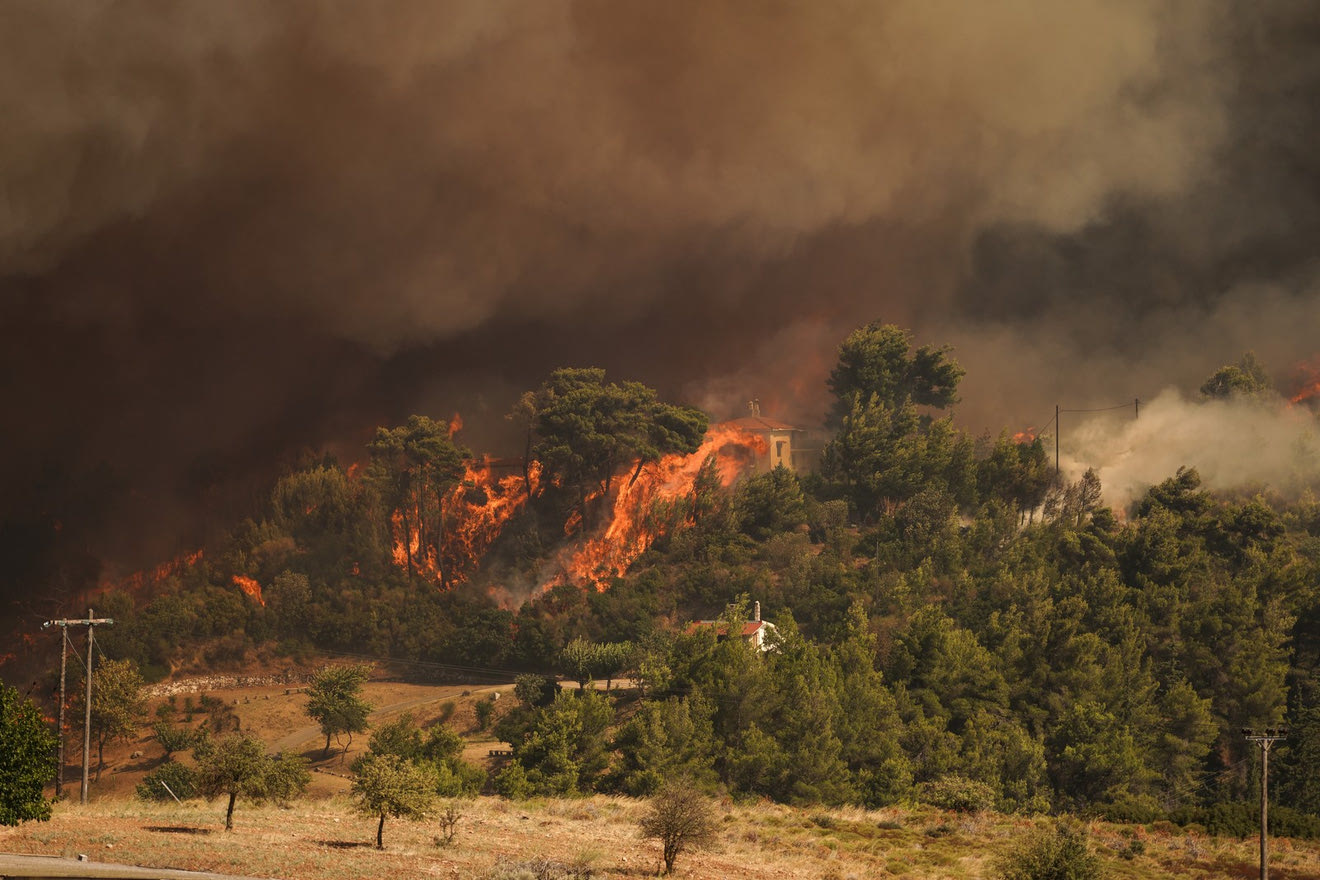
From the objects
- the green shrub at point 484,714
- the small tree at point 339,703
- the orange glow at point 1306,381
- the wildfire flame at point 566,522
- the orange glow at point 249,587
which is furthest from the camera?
the orange glow at point 1306,381

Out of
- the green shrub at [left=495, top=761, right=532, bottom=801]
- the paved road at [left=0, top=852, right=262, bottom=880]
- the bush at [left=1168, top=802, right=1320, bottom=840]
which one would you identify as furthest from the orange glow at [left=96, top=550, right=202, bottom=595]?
the bush at [left=1168, top=802, right=1320, bottom=840]

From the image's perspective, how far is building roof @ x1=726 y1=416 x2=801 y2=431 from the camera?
94938mm

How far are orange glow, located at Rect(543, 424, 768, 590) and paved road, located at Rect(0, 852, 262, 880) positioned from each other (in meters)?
58.3

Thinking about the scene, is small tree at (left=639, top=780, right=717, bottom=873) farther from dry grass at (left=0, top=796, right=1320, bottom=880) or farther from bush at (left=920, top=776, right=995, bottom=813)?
bush at (left=920, top=776, right=995, bottom=813)

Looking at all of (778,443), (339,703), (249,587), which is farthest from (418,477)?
(778,443)

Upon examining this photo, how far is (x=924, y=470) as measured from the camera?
84.9 metres

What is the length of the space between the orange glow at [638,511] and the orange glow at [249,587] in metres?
17.2

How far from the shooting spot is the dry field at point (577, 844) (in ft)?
92.6

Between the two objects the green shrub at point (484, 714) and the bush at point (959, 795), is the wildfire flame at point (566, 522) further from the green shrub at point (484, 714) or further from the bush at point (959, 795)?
the bush at point (959, 795)

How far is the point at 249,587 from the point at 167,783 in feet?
82.8

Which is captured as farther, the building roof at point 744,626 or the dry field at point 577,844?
the building roof at point 744,626

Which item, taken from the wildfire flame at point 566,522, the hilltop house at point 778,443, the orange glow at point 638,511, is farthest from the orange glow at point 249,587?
the hilltop house at point 778,443

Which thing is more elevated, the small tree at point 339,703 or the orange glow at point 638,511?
the orange glow at point 638,511

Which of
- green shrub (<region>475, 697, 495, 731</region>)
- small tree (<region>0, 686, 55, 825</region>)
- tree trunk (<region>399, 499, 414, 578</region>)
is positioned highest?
tree trunk (<region>399, 499, 414, 578</region>)
